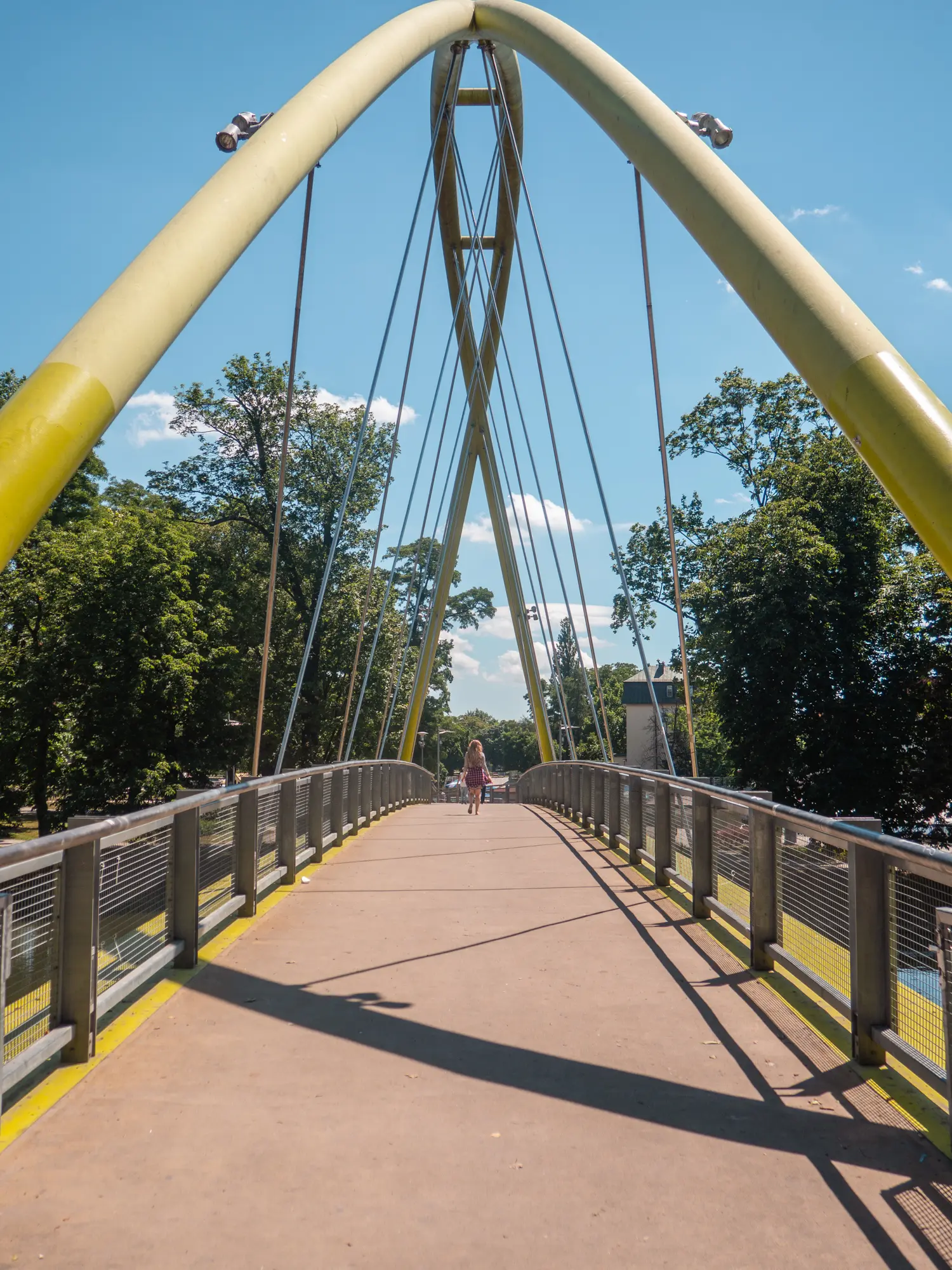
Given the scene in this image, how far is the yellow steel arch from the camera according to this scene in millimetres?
4871

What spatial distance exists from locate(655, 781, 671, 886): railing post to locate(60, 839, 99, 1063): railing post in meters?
4.82

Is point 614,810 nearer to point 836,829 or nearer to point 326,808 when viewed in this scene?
point 326,808

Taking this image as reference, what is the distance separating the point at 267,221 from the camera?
6.74 metres

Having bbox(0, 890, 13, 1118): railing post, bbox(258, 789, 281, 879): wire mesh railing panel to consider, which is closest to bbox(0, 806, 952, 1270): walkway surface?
bbox(0, 890, 13, 1118): railing post

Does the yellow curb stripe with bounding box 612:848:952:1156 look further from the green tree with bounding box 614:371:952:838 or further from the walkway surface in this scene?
the green tree with bounding box 614:371:952:838

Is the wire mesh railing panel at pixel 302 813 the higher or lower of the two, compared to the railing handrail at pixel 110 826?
lower

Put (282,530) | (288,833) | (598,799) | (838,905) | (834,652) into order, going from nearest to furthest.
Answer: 1. (838,905)
2. (288,833)
3. (598,799)
4. (834,652)
5. (282,530)

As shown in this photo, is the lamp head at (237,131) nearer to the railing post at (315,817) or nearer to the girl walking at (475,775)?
the railing post at (315,817)

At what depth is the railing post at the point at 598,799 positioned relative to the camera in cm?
1239

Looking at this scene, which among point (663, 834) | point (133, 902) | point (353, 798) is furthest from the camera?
point (353, 798)

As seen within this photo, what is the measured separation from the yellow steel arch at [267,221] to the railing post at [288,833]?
3.71 metres

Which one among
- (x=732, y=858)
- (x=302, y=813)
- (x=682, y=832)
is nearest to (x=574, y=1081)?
(x=732, y=858)

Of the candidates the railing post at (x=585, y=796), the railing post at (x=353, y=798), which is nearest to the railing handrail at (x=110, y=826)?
the railing post at (x=353, y=798)

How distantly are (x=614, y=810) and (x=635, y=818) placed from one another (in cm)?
160
